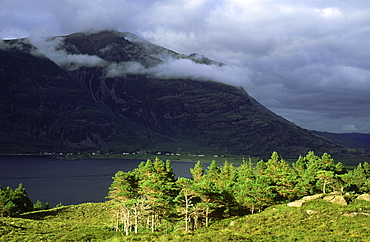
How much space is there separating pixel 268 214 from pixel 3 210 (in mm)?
91762

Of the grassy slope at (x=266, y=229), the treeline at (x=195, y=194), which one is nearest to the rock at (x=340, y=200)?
the grassy slope at (x=266, y=229)

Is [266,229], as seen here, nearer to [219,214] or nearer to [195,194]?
[219,214]

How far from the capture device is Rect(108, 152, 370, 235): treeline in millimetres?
68250

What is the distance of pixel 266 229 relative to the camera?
58.9 metres

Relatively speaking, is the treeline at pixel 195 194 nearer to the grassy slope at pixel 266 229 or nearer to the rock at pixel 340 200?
the grassy slope at pixel 266 229

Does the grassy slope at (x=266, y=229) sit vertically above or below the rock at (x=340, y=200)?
below

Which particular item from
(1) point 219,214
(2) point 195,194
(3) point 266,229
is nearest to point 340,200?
(3) point 266,229

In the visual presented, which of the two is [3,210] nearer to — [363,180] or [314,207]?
[314,207]

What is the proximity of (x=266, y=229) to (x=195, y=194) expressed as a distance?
16714 millimetres

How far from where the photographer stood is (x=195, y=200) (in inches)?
2749

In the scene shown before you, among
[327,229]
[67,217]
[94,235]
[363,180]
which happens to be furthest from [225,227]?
[363,180]

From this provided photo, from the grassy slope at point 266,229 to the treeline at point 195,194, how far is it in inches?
174

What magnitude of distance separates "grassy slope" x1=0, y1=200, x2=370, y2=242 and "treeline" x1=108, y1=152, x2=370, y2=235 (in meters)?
4.42

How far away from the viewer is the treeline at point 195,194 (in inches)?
2687
